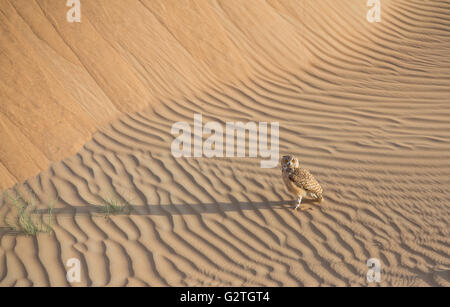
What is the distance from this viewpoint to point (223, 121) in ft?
21.7

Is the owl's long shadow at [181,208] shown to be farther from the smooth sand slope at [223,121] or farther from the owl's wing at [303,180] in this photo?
the owl's wing at [303,180]

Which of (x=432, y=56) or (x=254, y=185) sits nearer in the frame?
(x=254, y=185)

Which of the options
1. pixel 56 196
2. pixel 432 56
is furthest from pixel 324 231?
pixel 432 56

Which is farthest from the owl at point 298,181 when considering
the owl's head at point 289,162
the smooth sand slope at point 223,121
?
the smooth sand slope at point 223,121

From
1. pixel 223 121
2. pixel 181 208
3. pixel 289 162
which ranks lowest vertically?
pixel 181 208

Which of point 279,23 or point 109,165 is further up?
point 279,23

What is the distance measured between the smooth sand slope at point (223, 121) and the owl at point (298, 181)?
0.24 meters

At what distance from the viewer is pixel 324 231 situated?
4.61 metres

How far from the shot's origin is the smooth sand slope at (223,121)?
435 cm

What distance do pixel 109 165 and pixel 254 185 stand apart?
72.5 inches

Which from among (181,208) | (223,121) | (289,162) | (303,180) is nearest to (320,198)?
(303,180)

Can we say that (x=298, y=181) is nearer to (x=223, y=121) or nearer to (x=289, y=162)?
(x=289, y=162)

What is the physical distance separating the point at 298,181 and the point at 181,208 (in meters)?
1.29
